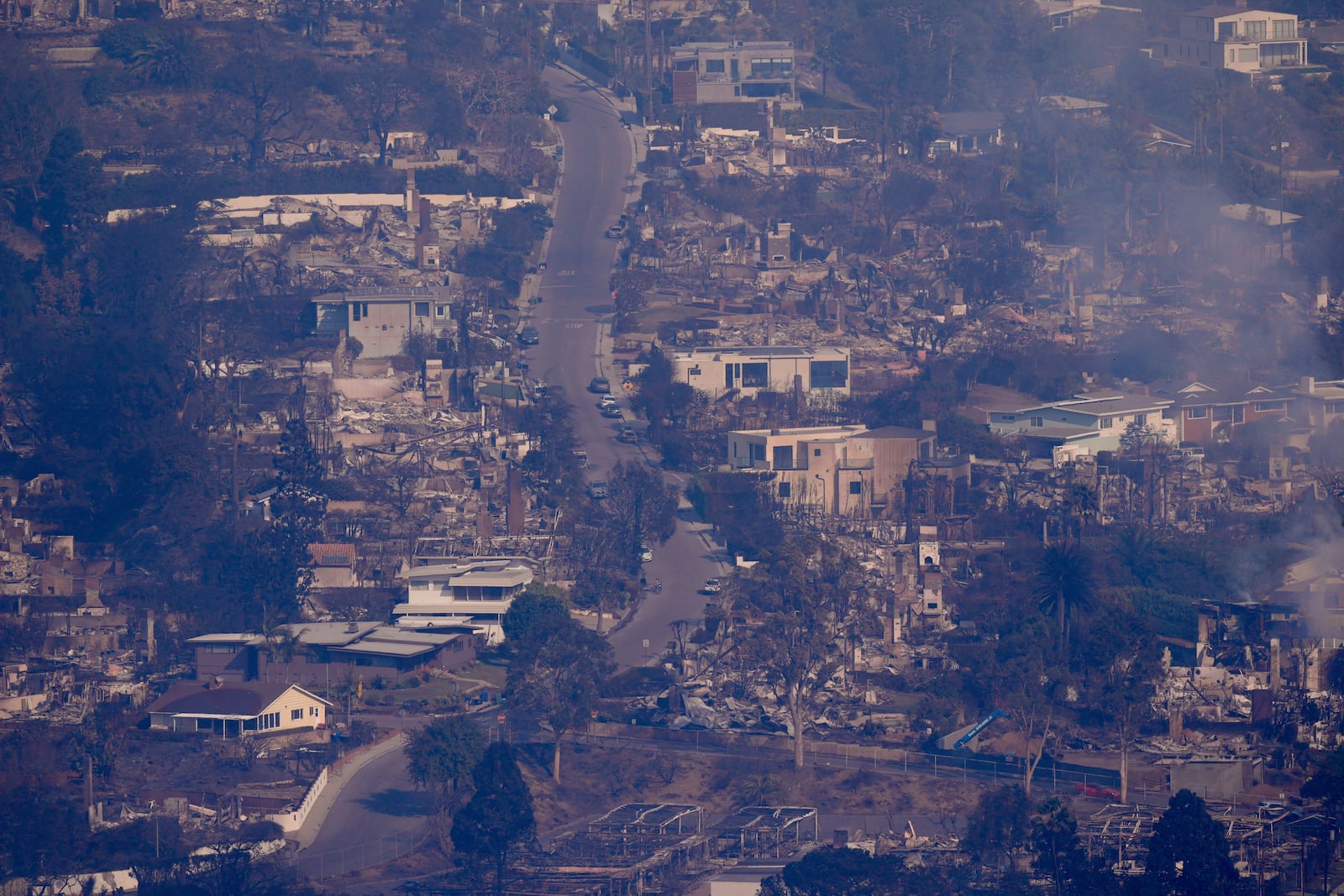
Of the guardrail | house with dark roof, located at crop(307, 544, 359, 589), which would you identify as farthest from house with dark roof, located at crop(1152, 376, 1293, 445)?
house with dark roof, located at crop(307, 544, 359, 589)

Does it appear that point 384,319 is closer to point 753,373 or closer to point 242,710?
point 753,373

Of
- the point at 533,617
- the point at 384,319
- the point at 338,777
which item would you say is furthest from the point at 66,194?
the point at 338,777

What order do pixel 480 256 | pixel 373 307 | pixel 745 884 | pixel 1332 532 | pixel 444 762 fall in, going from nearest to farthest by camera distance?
1. pixel 745 884
2. pixel 444 762
3. pixel 1332 532
4. pixel 373 307
5. pixel 480 256

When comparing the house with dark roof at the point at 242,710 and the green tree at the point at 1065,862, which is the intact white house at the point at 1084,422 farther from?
the green tree at the point at 1065,862

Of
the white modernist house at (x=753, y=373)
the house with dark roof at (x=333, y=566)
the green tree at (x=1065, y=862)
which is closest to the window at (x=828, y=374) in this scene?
the white modernist house at (x=753, y=373)

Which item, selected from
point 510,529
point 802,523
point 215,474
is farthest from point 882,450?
point 215,474

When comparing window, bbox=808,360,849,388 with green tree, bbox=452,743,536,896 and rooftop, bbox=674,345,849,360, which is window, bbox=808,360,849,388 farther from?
green tree, bbox=452,743,536,896

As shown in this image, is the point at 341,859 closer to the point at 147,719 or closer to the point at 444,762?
the point at 444,762
